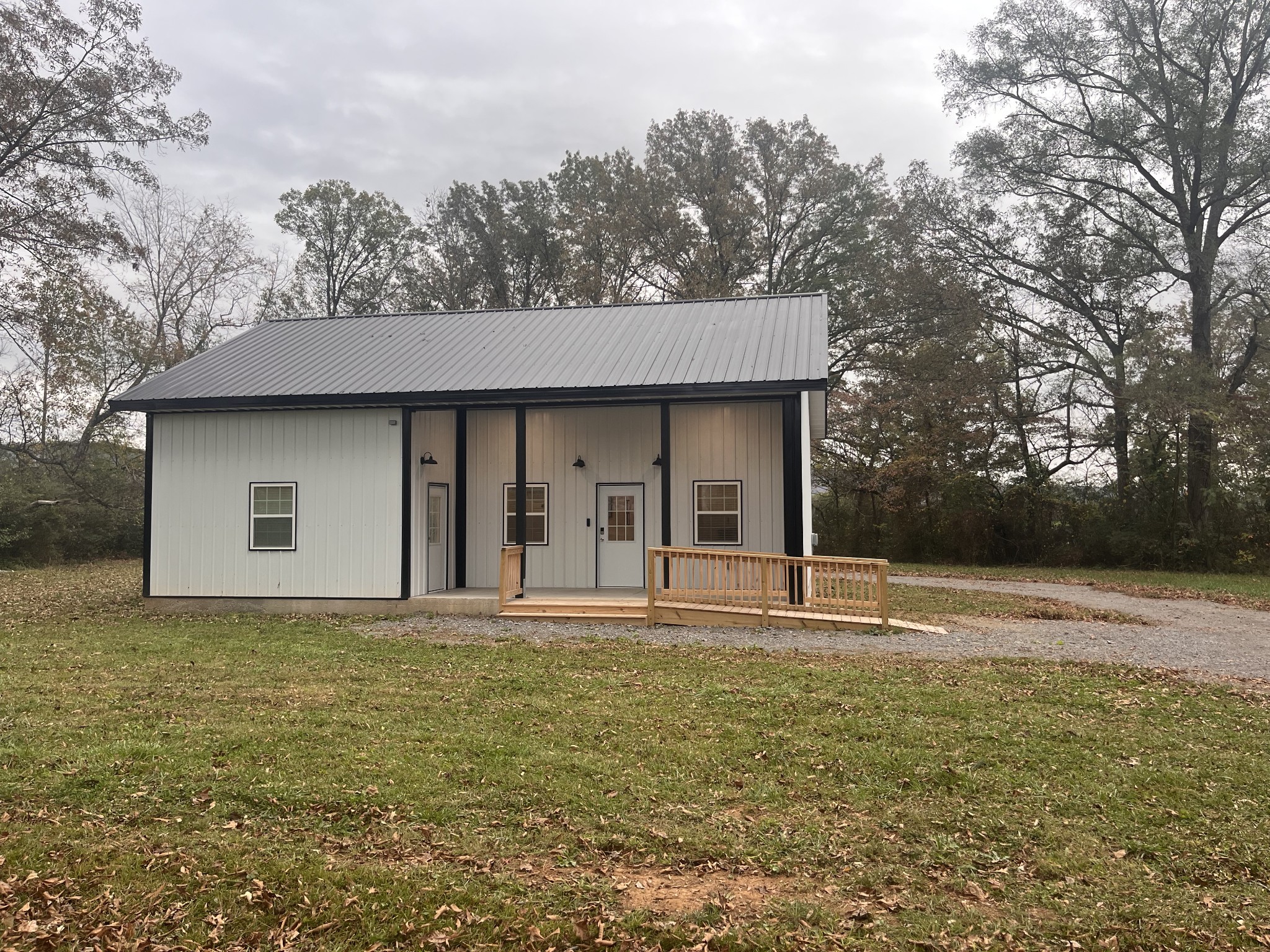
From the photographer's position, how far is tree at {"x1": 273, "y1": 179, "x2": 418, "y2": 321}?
3266 centimetres

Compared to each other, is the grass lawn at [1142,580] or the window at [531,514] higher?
the window at [531,514]

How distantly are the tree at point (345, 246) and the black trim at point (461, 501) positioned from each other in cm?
2037

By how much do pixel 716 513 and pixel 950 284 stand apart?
1466cm

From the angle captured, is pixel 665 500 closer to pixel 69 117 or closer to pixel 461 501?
pixel 461 501

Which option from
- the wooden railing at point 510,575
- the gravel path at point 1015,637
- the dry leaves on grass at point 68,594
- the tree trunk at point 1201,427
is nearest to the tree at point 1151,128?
the tree trunk at point 1201,427

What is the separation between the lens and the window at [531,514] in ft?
48.4

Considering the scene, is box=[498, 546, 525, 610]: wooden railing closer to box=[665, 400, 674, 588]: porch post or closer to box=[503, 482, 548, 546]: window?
box=[503, 482, 548, 546]: window

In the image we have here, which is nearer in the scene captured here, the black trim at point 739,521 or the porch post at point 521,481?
the porch post at point 521,481

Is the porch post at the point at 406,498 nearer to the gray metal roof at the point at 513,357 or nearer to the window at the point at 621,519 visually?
the gray metal roof at the point at 513,357

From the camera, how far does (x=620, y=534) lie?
14.7m

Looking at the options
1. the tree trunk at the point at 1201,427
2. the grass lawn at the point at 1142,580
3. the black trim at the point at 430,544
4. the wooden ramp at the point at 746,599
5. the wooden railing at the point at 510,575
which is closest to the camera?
the wooden ramp at the point at 746,599

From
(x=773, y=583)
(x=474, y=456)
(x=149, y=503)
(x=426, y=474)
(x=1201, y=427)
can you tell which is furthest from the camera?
(x=1201, y=427)

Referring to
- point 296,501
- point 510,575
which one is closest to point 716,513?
point 510,575

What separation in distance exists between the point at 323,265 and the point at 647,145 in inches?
537
